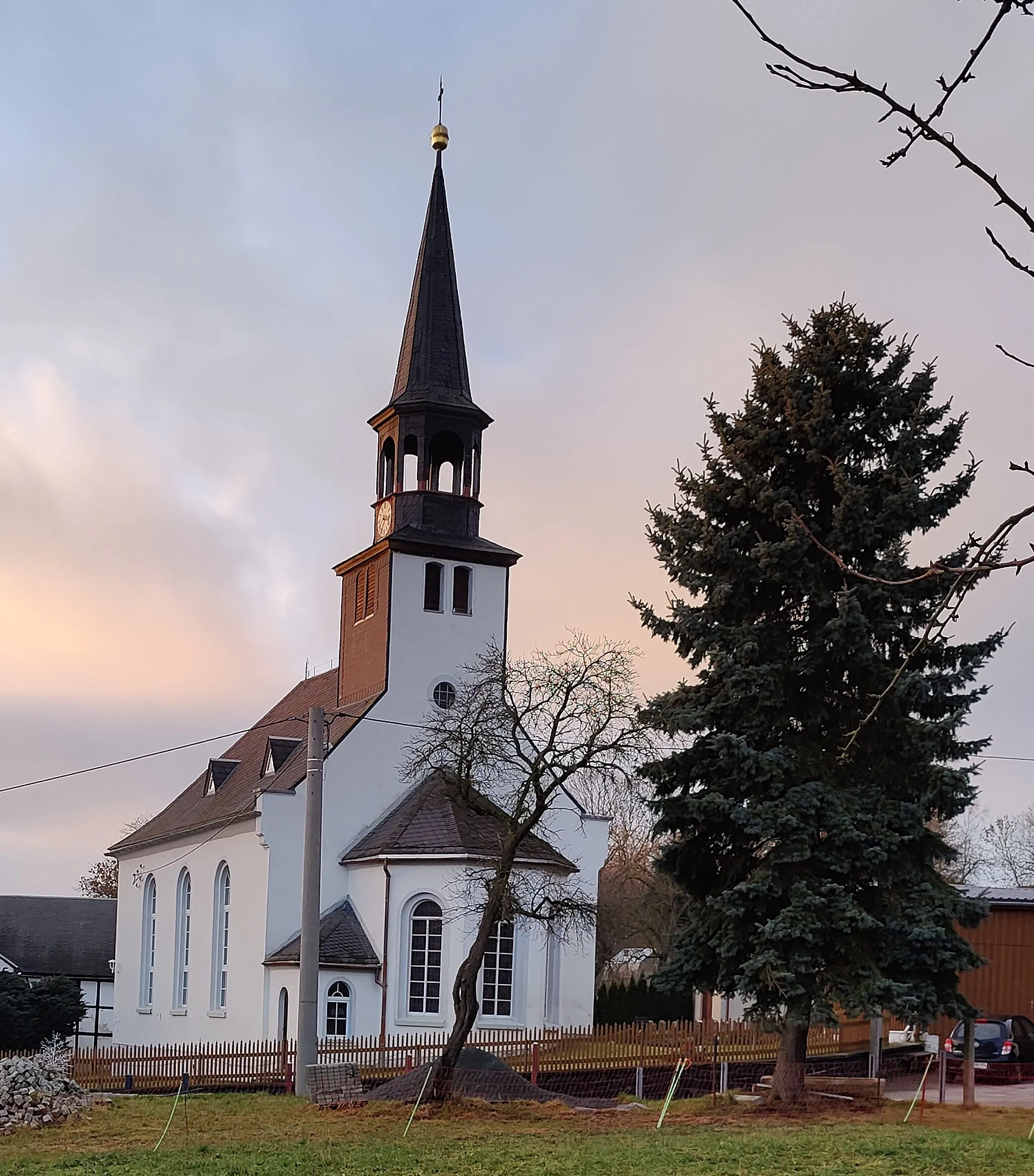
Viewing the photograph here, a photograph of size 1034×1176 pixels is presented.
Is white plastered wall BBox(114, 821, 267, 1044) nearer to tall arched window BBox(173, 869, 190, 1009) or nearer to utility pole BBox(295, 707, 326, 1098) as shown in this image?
tall arched window BBox(173, 869, 190, 1009)

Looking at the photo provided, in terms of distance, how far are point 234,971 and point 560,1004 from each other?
827 cm

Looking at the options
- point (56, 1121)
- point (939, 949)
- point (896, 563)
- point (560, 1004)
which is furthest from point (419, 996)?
point (896, 563)

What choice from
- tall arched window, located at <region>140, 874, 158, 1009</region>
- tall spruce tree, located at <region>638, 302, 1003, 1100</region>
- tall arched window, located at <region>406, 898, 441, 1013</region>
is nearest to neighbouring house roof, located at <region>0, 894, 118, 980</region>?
tall arched window, located at <region>140, 874, 158, 1009</region>

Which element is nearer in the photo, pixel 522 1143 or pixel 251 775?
pixel 522 1143

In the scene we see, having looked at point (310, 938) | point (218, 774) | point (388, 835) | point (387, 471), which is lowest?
point (310, 938)

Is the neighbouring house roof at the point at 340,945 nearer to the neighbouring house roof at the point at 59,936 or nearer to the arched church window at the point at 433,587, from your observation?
the arched church window at the point at 433,587

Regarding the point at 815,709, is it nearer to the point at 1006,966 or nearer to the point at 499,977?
the point at 1006,966

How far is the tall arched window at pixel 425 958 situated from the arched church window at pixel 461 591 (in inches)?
308

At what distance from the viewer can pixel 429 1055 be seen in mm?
27703

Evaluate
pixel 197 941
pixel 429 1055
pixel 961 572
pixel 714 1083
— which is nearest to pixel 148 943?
pixel 197 941

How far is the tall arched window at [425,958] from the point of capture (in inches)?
1264

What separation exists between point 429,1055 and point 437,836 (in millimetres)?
6157

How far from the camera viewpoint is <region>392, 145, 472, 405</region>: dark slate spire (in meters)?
38.3

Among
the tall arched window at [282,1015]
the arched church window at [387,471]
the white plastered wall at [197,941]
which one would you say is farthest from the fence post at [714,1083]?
the arched church window at [387,471]
